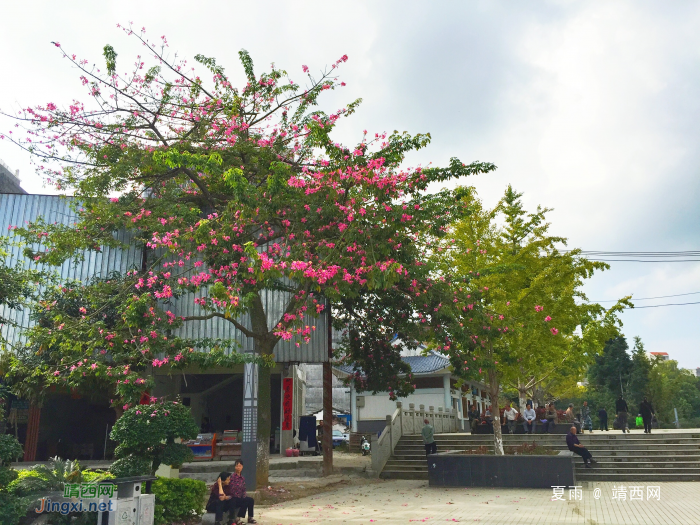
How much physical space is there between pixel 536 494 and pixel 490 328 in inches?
158

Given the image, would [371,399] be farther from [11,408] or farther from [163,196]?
[163,196]

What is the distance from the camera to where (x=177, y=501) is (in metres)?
9.29

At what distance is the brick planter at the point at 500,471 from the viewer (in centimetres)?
1359

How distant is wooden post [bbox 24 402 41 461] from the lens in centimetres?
1950

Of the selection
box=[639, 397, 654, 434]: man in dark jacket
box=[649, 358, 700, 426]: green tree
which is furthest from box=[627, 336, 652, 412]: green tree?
box=[639, 397, 654, 434]: man in dark jacket

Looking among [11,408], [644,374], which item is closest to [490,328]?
[11,408]

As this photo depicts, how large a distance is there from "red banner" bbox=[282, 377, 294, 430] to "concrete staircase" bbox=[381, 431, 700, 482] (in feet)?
15.2

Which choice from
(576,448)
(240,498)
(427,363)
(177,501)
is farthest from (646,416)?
(177,501)

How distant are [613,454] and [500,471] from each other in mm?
5043

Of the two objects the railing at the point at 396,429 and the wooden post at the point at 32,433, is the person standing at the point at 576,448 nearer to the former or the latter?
the railing at the point at 396,429

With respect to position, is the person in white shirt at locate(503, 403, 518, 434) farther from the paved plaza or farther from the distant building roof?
the distant building roof

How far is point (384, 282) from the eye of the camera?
10.3m

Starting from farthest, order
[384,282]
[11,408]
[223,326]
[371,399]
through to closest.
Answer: [371,399] → [11,408] → [223,326] → [384,282]

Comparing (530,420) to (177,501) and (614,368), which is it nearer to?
(177,501)
